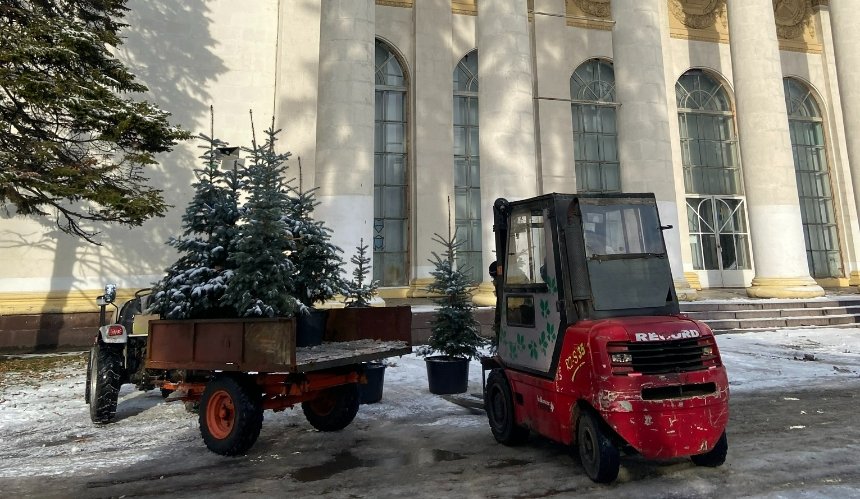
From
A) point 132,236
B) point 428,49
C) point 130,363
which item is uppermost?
point 428,49

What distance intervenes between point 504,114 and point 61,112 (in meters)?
10.6

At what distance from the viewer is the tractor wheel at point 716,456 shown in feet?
13.8

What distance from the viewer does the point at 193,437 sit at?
224 inches

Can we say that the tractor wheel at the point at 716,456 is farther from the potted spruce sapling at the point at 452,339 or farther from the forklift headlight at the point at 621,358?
the potted spruce sapling at the point at 452,339

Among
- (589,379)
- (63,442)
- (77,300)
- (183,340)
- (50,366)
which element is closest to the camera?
(589,379)

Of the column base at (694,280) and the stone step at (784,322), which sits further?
the column base at (694,280)

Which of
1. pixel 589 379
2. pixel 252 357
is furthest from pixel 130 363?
pixel 589 379

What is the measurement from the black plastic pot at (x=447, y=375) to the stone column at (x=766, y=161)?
14094mm

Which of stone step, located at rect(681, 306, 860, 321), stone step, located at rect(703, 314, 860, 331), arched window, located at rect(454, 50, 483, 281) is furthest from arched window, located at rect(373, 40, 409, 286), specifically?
stone step, located at rect(703, 314, 860, 331)

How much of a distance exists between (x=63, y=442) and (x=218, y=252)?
9.51 ft

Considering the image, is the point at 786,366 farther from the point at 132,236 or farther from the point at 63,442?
the point at 132,236

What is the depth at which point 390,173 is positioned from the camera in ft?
59.1

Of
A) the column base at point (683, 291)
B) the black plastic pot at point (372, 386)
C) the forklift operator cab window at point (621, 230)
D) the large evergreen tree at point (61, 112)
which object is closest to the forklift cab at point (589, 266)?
the forklift operator cab window at point (621, 230)

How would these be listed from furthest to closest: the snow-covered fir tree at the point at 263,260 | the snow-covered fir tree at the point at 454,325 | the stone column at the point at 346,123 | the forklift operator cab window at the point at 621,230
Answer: the stone column at the point at 346,123
the snow-covered fir tree at the point at 454,325
the snow-covered fir tree at the point at 263,260
the forklift operator cab window at the point at 621,230
